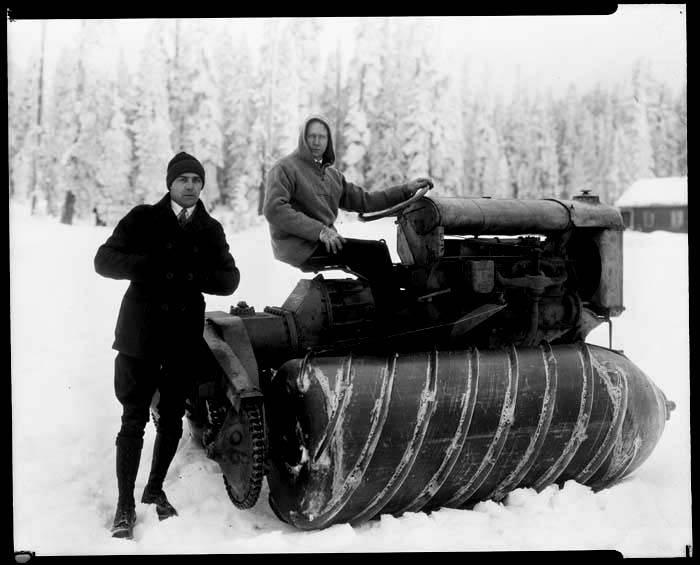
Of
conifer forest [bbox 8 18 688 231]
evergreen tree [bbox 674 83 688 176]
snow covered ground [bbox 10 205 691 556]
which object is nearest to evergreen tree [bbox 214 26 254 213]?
conifer forest [bbox 8 18 688 231]

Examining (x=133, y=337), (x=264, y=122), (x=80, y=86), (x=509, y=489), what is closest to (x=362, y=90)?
(x=264, y=122)

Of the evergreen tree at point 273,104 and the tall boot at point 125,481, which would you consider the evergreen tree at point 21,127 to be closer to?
the evergreen tree at point 273,104

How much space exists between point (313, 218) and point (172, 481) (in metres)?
1.77

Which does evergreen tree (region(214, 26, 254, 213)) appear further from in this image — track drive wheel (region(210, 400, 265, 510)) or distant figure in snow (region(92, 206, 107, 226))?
track drive wheel (region(210, 400, 265, 510))

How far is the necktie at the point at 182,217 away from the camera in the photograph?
4012 mm

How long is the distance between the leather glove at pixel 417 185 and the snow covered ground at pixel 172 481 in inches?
46.2

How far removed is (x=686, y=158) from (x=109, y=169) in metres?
3.61

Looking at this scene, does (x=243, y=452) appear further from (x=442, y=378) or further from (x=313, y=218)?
(x=313, y=218)

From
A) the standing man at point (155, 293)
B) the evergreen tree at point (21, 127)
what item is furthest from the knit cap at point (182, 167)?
the evergreen tree at point (21, 127)

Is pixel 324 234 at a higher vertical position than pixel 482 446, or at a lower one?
higher

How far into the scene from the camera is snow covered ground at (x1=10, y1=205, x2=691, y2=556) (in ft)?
13.3

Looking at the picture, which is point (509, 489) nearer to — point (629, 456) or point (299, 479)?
point (629, 456)

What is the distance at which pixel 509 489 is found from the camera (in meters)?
4.44

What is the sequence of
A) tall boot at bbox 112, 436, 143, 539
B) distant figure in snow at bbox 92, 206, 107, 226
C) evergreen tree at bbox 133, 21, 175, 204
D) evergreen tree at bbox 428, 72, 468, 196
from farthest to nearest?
evergreen tree at bbox 428, 72, 468, 196, distant figure in snow at bbox 92, 206, 107, 226, evergreen tree at bbox 133, 21, 175, 204, tall boot at bbox 112, 436, 143, 539
